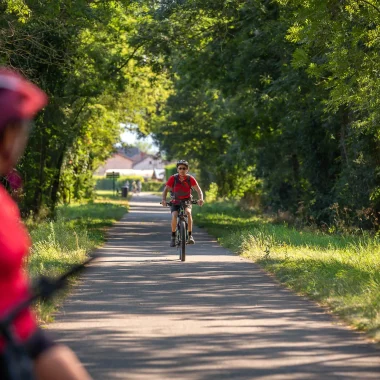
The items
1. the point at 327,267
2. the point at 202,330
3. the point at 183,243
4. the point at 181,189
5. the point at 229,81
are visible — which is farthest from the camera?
the point at 229,81

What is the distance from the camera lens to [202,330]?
A: 11.2 meters

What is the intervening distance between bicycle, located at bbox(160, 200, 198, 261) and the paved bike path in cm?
198

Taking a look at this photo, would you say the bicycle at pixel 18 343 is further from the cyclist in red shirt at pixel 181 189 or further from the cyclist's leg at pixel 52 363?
the cyclist in red shirt at pixel 181 189

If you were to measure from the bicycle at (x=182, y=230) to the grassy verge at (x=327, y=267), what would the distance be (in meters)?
1.36

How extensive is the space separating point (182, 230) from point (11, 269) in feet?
57.1

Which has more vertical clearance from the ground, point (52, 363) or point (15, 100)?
point (15, 100)

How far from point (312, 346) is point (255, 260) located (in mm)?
11048

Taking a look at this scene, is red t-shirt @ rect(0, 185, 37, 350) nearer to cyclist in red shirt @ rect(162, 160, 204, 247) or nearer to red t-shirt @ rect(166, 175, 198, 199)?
cyclist in red shirt @ rect(162, 160, 204, 247)

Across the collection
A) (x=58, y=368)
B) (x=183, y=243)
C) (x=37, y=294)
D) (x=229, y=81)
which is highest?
(x=229, y=81)

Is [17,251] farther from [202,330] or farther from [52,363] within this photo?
[202,330]

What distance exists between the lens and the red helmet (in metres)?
3.78

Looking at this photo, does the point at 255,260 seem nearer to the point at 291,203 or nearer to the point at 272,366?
the point at 272,366

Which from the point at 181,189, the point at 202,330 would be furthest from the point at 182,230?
the point at 202,330

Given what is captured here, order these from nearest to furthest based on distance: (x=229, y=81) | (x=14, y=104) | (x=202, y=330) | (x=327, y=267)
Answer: (x=14, y=104) → (x=202, y=330) → (x=327, y=267) → (x=229, y=81)
